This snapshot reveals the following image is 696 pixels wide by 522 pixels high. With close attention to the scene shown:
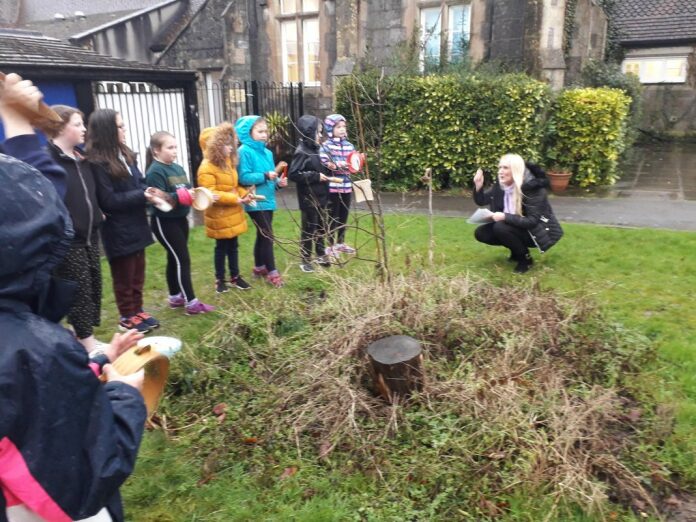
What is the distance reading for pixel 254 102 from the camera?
549 inches

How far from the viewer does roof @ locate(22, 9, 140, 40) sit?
23.9 meters

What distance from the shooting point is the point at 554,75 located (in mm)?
12352

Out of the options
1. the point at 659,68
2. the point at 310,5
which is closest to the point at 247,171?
the point at 310,5

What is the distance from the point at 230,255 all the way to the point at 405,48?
9634 millimetres

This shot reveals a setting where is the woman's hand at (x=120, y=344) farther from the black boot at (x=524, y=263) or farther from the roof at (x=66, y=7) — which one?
the roof at (x=66, y=7)

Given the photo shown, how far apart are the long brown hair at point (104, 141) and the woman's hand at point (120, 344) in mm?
3081

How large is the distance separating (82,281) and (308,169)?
10.3ft

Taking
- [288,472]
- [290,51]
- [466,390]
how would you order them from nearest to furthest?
[288,472], [466,390], [290,51]

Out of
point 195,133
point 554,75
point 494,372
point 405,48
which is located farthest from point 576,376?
point 405,48

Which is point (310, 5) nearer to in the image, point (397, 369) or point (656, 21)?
point (656, 21)

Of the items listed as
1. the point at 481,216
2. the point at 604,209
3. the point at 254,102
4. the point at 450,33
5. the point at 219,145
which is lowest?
the point at 604,209

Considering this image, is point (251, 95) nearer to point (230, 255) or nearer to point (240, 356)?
point (230, 255)

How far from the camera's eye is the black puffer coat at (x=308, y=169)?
6.69 metres

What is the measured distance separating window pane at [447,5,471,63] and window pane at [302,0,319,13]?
3.97m
